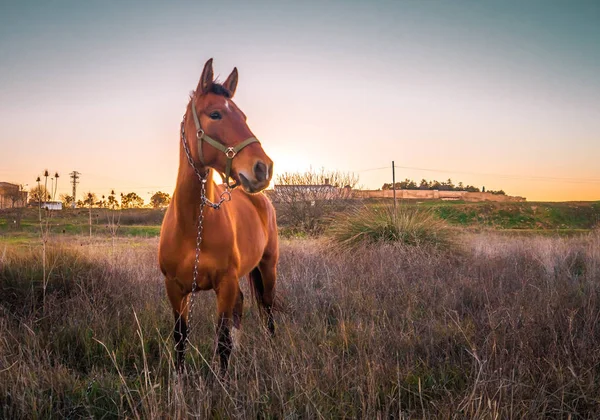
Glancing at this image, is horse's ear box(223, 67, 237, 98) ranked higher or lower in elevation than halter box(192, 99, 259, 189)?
higher

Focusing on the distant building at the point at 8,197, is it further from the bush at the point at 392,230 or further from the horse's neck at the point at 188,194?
the horse's neck at the point at 188,194

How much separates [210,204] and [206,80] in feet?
2.83

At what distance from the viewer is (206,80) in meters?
2.79

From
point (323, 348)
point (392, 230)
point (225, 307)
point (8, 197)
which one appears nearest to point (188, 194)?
point (225, 307)

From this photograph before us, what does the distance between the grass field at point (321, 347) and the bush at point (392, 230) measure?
1746 mm

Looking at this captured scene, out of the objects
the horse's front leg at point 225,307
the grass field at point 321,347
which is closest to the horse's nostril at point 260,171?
the horse's front leg at point 225,307

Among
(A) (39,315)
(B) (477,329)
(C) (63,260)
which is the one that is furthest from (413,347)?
(C) (63,260)

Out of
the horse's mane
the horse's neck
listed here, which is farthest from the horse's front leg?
the horse's mane

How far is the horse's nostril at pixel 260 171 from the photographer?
244 centimetres

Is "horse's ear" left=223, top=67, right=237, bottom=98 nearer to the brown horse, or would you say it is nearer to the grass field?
the brown horse

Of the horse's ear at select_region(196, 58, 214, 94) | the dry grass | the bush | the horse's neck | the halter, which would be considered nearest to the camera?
the dry grass

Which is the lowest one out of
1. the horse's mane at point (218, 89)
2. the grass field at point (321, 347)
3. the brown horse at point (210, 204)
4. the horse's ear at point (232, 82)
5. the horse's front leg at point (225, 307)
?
the grass field at point (321, 347)

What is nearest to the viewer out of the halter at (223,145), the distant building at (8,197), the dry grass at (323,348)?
the dry grass at (323,348)

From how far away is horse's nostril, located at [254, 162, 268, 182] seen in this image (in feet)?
8.00
